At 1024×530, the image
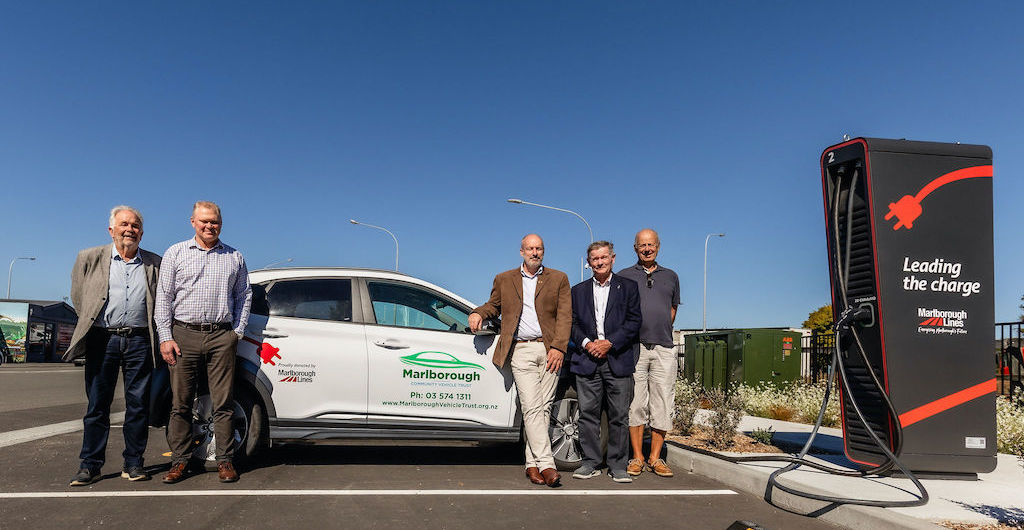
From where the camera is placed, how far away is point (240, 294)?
5.27 meters

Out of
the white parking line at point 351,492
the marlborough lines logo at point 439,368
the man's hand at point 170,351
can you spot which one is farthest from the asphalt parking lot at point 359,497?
the man's hand at point 170,351

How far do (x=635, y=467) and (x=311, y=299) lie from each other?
3.11m

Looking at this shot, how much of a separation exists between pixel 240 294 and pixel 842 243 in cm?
489

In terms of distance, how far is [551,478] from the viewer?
5.23m

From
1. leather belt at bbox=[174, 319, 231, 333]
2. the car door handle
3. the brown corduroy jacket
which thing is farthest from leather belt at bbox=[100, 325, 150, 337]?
the brown corduroy jacket

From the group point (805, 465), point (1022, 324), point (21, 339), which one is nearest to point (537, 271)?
point (805, 465)

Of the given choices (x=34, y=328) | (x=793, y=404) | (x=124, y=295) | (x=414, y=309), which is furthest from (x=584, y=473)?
(x=34, y=328)

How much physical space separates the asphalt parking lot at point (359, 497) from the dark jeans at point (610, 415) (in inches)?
8.0

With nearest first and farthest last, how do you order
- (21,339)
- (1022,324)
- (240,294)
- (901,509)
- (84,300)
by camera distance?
1. (901,509)
2. (84,300)
3. (240,294)
4. (1022,324)
5. (21,339)

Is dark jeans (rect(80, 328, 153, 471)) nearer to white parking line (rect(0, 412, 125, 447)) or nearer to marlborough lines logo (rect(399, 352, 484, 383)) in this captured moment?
marlborough lines logo (rect(399, 352, 484, 383))

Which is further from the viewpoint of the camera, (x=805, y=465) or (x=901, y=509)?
(x=805, y=465)

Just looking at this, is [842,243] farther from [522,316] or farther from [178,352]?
[178,352]

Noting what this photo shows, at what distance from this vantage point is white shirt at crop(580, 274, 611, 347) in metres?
5.73

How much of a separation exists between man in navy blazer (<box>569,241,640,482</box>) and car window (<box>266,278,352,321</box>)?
202cm
